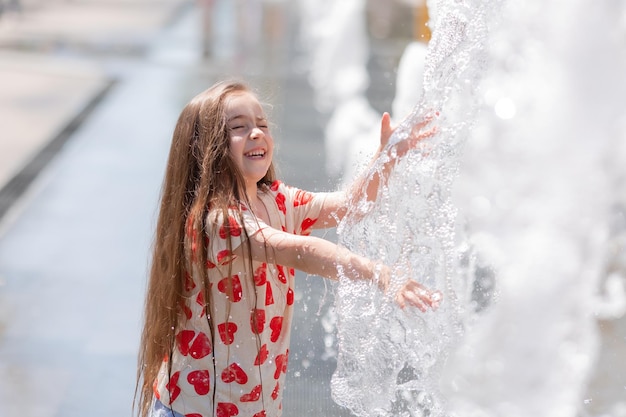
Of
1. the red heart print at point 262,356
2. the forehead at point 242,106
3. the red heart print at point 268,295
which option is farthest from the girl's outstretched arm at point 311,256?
the forehead at point 242,106

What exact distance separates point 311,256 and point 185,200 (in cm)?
41

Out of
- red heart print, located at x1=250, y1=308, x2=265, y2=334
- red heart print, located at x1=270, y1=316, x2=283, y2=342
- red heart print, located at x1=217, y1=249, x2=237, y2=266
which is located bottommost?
red heart print, located at x1=270, y1=316, x2=283, y2=342

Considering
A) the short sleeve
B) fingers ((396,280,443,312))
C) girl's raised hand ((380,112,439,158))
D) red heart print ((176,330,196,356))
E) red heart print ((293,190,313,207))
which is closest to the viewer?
fingers ((396,280,443,312))

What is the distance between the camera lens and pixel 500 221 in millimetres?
2475

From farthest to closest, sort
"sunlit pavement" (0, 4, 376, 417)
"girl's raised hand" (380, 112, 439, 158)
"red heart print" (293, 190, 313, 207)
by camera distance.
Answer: "sunlit pavement" (0, 4, 376, 417) < "red heart print" (293, 190, 313, 207) < "girl's raised hand" (380, 112, 439, 158)

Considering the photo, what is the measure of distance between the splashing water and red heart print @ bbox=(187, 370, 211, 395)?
0.39 meters

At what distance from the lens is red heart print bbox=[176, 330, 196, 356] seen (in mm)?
2428

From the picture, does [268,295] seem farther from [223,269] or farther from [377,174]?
[377,174]

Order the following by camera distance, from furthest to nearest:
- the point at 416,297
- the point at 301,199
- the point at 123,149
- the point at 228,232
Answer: the point at 123,149
the point at 301,199
the point at 228,232
the point at 416,297

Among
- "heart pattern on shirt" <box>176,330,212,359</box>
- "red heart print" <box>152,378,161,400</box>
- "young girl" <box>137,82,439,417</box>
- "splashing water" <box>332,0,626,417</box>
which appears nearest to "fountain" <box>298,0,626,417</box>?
"splashing water" <box>332,0,626,417</box>

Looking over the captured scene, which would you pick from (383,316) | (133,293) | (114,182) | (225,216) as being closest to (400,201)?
(383,316)

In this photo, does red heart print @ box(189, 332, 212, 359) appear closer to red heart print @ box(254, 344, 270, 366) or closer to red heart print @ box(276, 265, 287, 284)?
red heart print @ box(254, 344, 270, 366)

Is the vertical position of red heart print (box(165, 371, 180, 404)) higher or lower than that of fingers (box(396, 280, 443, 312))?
lower

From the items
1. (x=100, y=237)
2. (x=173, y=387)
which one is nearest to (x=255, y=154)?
(x=173, y=387)
